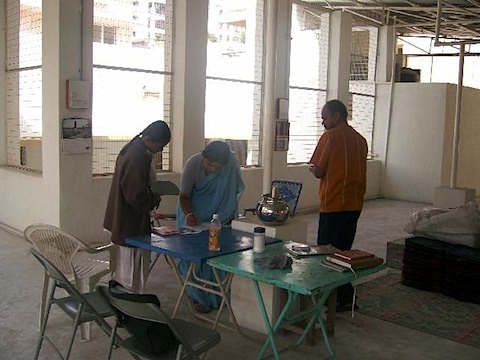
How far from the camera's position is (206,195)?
4.19m

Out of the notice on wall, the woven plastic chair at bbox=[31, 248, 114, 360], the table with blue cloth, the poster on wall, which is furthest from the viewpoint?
the poster on wall

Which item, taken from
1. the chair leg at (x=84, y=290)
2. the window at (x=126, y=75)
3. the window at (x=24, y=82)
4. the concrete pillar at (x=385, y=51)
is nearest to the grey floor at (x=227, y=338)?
the chair leg at (x=84, y=290)

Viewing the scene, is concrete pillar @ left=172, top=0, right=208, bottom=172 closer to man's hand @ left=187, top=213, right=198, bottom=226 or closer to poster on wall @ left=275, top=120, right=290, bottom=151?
poster on wall @ left=275, top=120, right=290, bottom=151

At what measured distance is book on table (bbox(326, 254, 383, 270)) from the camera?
114 inches

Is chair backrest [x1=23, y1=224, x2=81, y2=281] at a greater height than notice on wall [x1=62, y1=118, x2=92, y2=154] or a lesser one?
lesser

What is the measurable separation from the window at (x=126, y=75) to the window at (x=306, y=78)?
2.41 meters

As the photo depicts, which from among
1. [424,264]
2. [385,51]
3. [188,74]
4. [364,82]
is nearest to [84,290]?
[424,264]

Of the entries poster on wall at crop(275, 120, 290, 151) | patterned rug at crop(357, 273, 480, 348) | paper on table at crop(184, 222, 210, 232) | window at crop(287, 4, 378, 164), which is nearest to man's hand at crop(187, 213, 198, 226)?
paper on table at crop(184, 222, 210, 232)

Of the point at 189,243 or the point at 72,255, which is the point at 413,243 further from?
the point at 72,255

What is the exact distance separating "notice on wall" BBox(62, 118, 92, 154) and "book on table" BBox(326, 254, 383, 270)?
3.41 m

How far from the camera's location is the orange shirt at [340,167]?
409 cm

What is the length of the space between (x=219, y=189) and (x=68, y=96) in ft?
7.34

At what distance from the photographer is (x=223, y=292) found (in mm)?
3418

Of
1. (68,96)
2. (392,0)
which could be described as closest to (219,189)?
(68,96)
